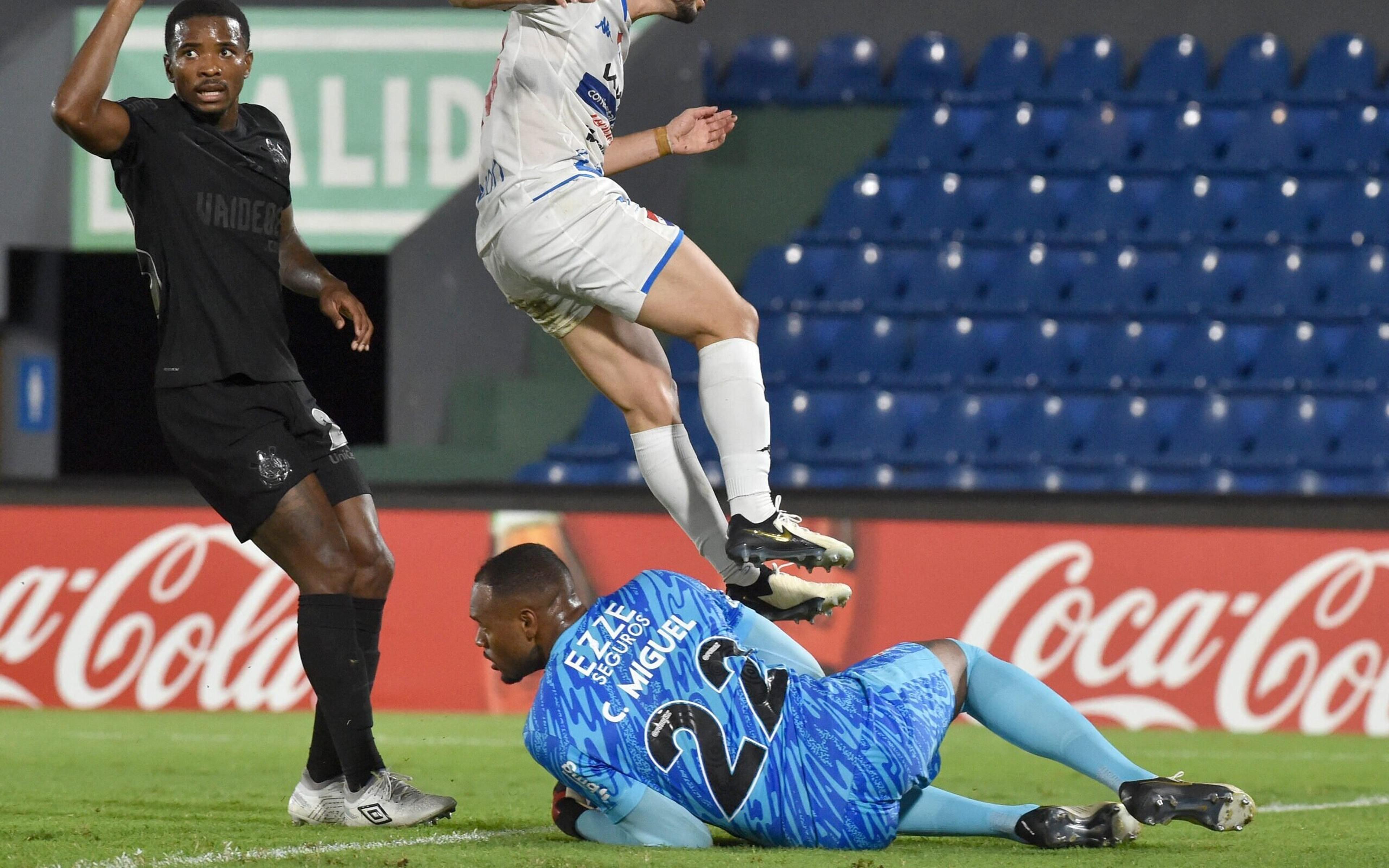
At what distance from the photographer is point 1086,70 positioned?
37.2 feet

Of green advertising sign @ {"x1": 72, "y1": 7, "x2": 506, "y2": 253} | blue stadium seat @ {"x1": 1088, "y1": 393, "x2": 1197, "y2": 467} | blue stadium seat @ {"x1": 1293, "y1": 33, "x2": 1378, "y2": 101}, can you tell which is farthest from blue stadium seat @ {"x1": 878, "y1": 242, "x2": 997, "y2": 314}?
green advertising sign @ {"x1": 72, "y1": 7, "x2": 506, "y2": 253}

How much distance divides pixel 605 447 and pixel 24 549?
3087mm

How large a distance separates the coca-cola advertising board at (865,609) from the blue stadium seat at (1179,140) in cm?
386

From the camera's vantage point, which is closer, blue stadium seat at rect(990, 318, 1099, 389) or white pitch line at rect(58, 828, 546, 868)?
white pitch line at rect(58, 828, 546, 868)

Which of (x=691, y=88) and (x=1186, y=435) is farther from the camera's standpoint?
(x=691, y=88)

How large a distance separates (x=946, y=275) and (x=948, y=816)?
685 centimetres

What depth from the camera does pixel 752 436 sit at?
4.01 m

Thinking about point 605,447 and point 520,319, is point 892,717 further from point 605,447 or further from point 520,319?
point 520,319

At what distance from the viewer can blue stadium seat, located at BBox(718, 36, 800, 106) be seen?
38.0 ft

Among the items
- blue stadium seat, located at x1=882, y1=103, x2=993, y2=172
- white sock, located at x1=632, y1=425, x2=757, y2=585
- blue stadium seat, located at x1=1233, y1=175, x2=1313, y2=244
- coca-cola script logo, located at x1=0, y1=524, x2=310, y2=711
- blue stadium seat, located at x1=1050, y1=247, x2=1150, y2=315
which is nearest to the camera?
white sock, located at x1=632, y1=425, x2=757, y2=585

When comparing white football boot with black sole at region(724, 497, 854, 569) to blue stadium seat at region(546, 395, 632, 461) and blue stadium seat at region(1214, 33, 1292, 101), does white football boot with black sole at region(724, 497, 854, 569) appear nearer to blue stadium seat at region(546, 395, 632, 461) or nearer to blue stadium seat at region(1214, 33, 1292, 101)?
blue stadium seat at region(546, 395, 632, 461)

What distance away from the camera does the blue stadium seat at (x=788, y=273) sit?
10578 millimetres

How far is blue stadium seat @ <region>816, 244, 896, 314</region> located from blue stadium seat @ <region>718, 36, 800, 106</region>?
156cm

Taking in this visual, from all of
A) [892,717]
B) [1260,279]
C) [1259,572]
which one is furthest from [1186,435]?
[892,717]
